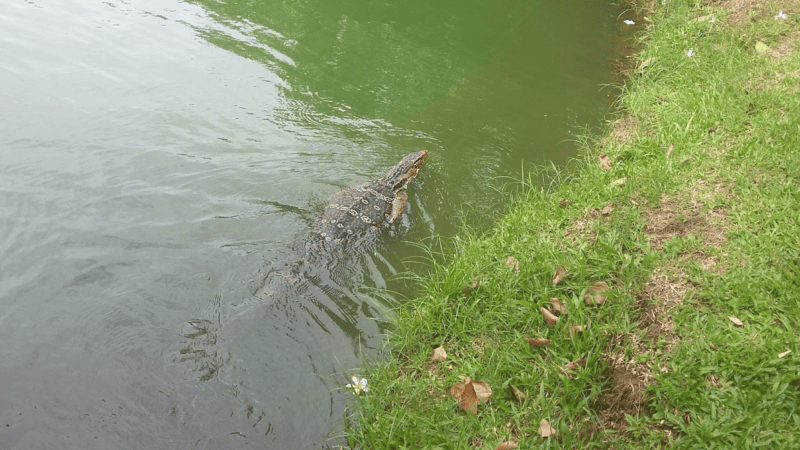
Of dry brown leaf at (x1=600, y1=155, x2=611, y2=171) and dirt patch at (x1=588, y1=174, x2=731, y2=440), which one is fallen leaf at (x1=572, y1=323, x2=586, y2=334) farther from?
dry brown leaf at (x1=600, y1=155, x2=611, y2=171)

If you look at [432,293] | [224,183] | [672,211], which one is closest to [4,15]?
[224,183]

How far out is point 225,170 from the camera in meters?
6.42

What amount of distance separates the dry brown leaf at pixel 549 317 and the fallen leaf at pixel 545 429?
0.82 metres

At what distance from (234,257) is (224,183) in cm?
150

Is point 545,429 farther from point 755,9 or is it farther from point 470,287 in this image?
point 755,9

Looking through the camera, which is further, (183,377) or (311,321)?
(311,321)

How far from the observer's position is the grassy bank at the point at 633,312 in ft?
10.5

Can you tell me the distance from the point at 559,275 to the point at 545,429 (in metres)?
1.35

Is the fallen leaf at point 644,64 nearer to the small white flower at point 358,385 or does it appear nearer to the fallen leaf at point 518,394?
the fallen leaf at point 518,394

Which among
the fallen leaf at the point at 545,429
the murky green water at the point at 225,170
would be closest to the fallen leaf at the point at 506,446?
the fallen leaf at the point at 545,429

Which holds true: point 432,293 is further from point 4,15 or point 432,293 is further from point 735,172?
point 4,15

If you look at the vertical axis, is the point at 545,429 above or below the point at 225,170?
above

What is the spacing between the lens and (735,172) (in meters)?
4.79

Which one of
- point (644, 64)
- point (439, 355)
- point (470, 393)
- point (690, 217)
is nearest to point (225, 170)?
point (439, 355)
